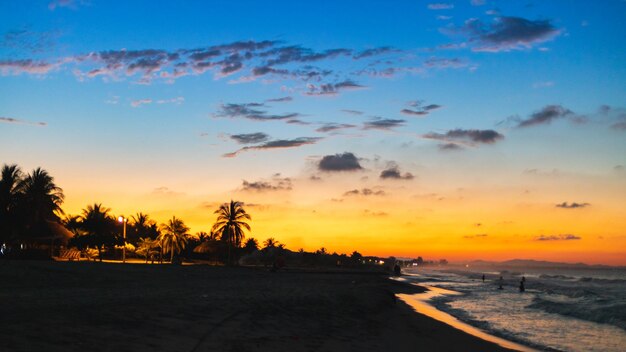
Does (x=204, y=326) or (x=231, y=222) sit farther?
(x=231, y=222)

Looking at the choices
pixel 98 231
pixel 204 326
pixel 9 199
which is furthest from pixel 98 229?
pixel 204 326

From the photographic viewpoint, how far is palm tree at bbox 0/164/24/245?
52.1 metres

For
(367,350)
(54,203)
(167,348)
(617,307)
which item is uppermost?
(54,203)

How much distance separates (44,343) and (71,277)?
723 inches

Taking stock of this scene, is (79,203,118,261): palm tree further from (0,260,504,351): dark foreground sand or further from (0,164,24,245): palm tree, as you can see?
(0,260,504,351): dark foreground sand

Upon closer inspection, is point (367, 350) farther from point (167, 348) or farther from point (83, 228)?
point (83, 228)

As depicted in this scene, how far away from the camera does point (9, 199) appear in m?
55.2

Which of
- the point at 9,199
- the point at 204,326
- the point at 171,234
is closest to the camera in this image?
the point at 204,326

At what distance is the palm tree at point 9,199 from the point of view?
52.1 meters

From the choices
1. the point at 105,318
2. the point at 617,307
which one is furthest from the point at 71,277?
the point at 617,307

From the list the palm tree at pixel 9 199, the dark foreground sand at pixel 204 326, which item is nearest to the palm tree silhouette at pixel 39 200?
the palm tree at pixel 9 199

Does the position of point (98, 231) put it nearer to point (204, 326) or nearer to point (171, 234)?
point (171, 234)

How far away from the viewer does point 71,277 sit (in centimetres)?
2411

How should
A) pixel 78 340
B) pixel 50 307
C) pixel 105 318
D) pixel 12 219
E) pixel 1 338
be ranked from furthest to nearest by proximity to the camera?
pixel 12 219 < pixel 50 307 < pixel 105 318 < pixel 78 340 < pixel 1 338
